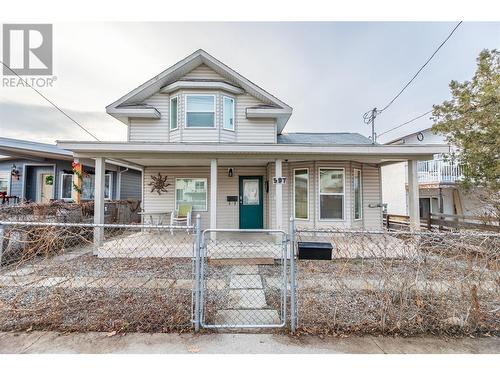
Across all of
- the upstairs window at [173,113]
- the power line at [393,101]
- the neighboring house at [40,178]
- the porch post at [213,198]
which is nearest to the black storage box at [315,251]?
the porch post at [213,198]

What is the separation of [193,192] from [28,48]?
6.74 meters

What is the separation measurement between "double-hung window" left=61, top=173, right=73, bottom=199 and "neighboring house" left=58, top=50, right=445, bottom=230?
21.8 ft

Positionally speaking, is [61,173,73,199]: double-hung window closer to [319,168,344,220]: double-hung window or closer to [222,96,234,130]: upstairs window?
[222,96,234,130]: upstairs window

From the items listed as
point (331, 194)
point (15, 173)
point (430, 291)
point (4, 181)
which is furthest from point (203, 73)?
point (4, 181)

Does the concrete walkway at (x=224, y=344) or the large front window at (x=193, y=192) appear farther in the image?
the large front window at (x=193, y=192)

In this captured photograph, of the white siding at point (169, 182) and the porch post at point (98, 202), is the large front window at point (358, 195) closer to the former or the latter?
the white siding at point (169, 182)

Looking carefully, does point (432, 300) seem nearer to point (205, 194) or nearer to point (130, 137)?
point (205, 194)

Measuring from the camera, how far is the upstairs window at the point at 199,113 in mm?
8641

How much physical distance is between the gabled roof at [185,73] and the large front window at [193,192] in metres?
3.32

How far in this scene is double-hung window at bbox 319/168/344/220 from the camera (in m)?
8.08

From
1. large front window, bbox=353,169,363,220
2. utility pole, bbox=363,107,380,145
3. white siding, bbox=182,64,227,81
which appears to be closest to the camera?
large front window, bbox=353,169,363,220

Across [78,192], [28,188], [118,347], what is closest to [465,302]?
[118,347]

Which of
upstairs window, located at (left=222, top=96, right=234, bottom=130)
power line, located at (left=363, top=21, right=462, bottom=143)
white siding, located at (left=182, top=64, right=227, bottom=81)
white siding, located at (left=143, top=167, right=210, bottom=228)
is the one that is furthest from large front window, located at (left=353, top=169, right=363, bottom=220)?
white siding, located at (left=182, top=64, right=227, bottom=81)
